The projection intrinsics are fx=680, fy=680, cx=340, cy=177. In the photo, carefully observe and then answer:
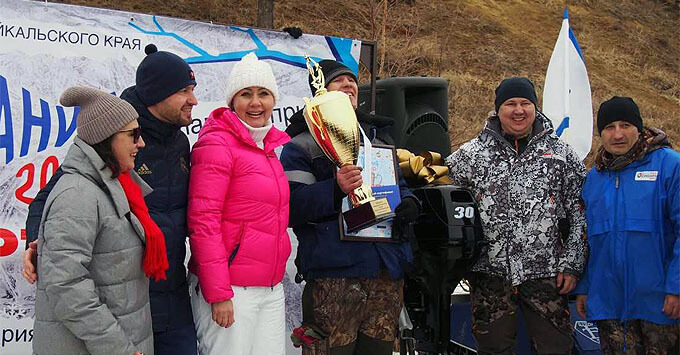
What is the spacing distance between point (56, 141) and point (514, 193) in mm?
2532

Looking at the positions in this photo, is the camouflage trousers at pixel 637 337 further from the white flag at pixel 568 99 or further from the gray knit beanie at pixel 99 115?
the white flag at pixel 568 99

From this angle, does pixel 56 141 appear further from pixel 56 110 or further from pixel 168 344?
pixel 168 344

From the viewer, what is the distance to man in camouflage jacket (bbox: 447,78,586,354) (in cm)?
338

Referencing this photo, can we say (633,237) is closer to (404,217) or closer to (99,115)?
(404,217)

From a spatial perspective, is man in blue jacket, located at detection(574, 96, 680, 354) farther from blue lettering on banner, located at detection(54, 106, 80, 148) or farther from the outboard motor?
blue lettering on banner, located at detection(54, 106, 80, 148)

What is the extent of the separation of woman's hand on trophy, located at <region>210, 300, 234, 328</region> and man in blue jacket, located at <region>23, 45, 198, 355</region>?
0.52ft

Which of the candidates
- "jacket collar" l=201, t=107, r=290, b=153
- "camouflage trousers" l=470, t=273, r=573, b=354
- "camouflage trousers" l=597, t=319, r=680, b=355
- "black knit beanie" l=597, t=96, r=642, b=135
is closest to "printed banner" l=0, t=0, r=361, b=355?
"jacket collar" l=201, t=107, r=290, b=153

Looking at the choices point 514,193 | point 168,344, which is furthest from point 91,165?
point 514,193

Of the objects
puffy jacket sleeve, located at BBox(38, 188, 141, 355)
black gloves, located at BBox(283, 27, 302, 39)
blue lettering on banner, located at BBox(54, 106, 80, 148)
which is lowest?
puffy jacket sleeve, located at BBox(38, 188, 141, 355)

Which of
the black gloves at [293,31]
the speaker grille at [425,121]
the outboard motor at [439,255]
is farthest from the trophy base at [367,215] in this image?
the speaker grille at [425,121]

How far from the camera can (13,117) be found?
3.76 meters

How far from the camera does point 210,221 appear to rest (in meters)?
2.64

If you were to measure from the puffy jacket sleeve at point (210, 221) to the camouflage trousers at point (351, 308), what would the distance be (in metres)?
0.53

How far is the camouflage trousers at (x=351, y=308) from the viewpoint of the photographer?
3.03 metres
